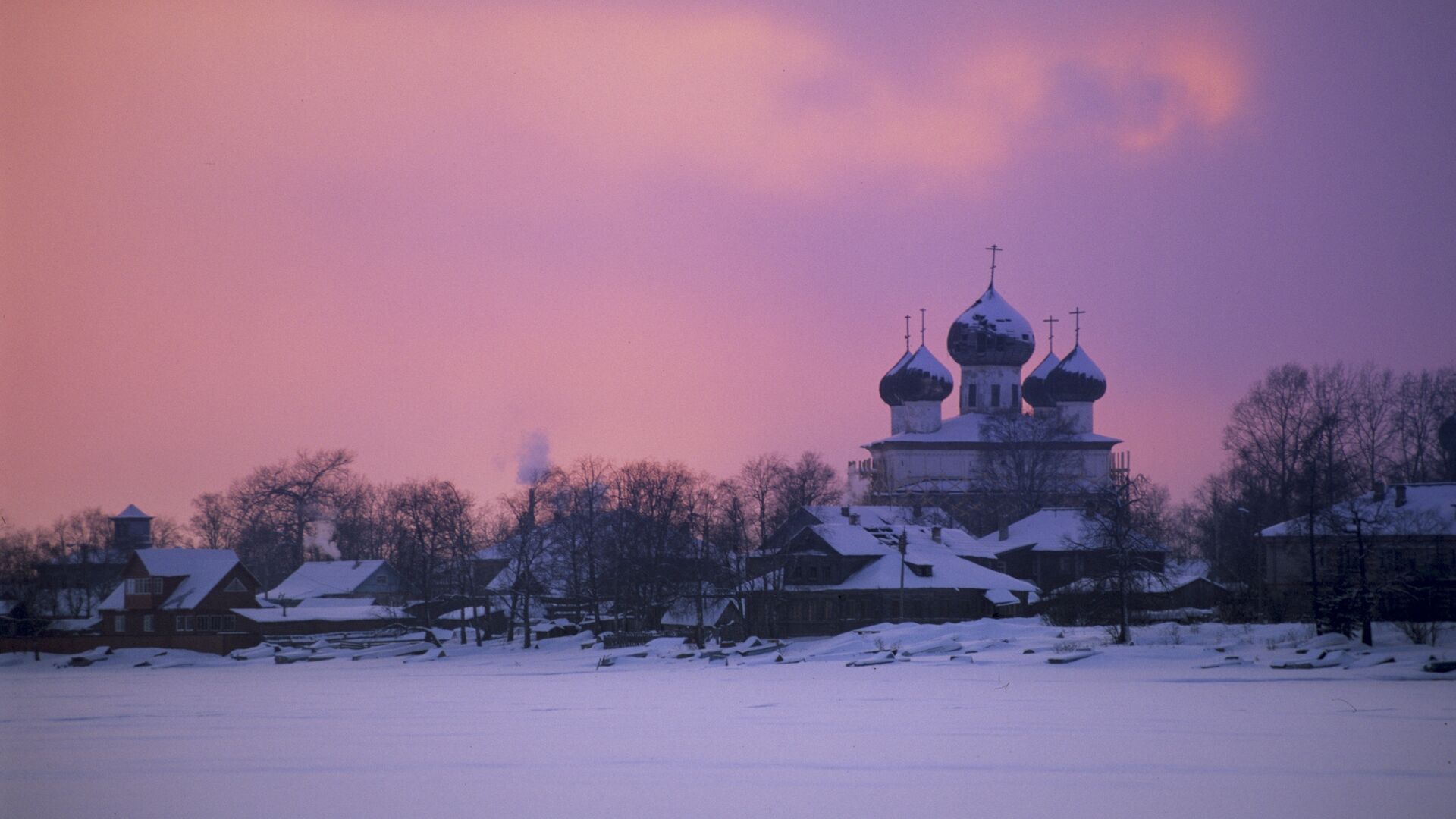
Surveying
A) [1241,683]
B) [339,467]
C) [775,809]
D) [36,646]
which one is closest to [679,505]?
[36,646]

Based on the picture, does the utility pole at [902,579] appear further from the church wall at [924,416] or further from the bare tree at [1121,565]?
the church wall at [924,416]

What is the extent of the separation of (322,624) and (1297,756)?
49870mm

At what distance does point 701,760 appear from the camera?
19281 mm

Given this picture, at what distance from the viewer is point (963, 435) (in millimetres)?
96688

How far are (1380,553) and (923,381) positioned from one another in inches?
2127

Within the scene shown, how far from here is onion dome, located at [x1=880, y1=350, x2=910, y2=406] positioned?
9962 centimetres

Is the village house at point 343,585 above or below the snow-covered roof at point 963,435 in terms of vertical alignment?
below

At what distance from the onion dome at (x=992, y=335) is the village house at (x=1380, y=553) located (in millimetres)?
38637

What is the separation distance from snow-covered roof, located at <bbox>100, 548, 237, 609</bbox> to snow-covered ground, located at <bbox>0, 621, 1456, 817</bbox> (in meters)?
23.5

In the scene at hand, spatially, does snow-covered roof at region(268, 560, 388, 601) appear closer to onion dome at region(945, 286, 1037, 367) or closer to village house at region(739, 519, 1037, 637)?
village house at region(739, 519, 1037, 637)

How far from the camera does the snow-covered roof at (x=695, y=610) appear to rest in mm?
57750

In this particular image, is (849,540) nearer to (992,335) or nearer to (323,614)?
(323,614)

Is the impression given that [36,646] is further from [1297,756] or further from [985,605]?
[1297,756]

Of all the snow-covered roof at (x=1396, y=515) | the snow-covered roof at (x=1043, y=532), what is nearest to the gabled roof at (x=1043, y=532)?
the snow-covered roof at (x=1043, y=532)
